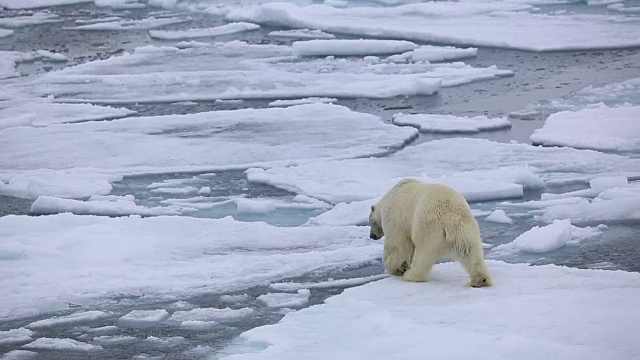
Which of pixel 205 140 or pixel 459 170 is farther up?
pixel 205 140

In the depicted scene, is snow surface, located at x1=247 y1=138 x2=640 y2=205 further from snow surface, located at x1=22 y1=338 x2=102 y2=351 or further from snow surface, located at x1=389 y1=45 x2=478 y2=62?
snow surface, located at x1=389 y1=45 x2=478 y2=62

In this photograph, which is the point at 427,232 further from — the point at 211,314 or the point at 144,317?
the point at 144,317

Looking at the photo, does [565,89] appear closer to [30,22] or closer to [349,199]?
[349,199]

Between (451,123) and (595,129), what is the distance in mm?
1329

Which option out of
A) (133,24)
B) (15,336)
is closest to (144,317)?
(15,336)

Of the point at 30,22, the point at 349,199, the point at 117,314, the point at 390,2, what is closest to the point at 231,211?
the point at 349,199

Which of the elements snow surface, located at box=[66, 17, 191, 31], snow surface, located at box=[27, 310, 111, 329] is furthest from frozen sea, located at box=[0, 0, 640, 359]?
snow surface, located at box=[66, 17, 191, 31]

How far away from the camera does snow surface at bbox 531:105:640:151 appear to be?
27.2 ft

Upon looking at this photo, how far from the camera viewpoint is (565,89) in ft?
35.4

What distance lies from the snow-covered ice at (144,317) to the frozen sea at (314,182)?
15 millimetres

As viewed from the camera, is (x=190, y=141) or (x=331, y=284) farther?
(x=190, y=141)

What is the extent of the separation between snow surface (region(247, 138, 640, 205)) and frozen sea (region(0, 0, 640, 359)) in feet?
0.10

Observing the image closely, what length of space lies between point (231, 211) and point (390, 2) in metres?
11.1

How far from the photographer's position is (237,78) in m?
12.3
